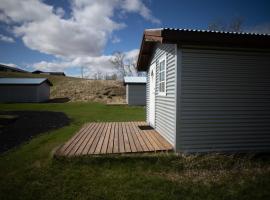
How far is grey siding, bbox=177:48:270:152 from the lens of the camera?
521cm

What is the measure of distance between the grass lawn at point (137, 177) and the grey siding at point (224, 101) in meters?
0.48

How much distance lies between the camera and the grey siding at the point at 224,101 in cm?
521

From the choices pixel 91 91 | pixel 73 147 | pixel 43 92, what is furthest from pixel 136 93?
pixel 73 147

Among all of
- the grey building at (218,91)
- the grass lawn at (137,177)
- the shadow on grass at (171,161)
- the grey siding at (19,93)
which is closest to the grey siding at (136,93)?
the grey siding at (19,93)

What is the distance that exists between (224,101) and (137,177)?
9.76ft

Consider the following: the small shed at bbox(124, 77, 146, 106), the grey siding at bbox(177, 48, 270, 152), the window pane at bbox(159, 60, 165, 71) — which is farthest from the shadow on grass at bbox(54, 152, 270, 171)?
the small shed at bbox(124, 77, 146, 106)

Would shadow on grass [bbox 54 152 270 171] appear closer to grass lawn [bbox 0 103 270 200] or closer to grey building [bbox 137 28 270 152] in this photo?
grass lawn [bbox 0 103 270 200]

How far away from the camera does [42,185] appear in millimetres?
3877

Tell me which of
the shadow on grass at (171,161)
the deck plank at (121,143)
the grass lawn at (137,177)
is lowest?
the grass lawn at (137,177)

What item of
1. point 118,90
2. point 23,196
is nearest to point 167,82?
point 23,196

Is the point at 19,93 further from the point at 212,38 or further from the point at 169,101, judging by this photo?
the point at 212,38

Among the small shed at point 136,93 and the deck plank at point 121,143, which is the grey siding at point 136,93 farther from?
the deck plank at point 121,143

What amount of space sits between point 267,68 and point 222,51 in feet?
4.44

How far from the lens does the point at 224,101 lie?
17.6ft
